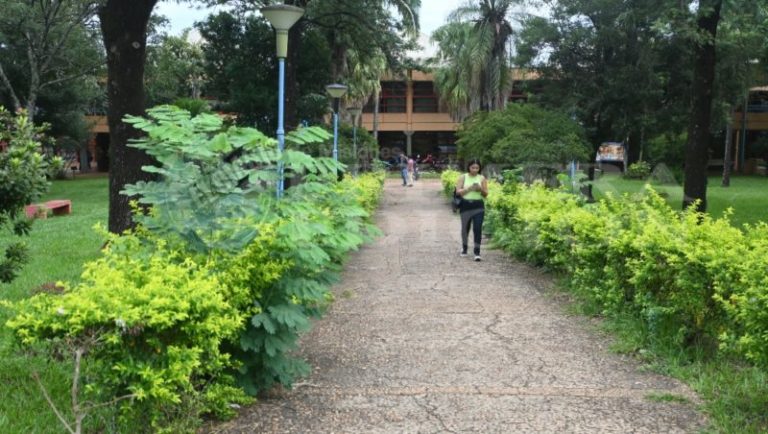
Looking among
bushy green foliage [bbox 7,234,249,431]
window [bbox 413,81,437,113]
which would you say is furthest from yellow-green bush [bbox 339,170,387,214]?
window [bbox 413,81,437,113]

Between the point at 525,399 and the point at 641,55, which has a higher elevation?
the point at 641,55

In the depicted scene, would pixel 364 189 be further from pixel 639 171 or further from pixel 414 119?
pixel 414 119

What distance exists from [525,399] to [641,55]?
18.8 meters

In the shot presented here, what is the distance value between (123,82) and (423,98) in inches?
2028

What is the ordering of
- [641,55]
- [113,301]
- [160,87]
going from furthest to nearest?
1. [160,87]
2. [641,55]
3. [113,301]

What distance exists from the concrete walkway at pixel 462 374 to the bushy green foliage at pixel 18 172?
192 cm

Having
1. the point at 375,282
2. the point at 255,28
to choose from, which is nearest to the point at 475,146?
the point at 255,28

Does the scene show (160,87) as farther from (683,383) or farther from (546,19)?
(683,383)

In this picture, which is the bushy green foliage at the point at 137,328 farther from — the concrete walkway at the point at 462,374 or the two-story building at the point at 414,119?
the two-story building at the point at 414,119

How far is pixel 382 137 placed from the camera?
200 ft

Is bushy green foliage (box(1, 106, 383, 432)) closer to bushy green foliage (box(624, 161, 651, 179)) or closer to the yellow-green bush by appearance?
the yellow-green bush

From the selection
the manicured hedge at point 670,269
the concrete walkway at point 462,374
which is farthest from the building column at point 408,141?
the concrete walkway at point 462,374

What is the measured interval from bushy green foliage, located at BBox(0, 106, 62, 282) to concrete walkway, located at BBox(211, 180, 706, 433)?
1919mm

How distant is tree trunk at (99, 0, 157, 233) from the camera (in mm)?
7977
